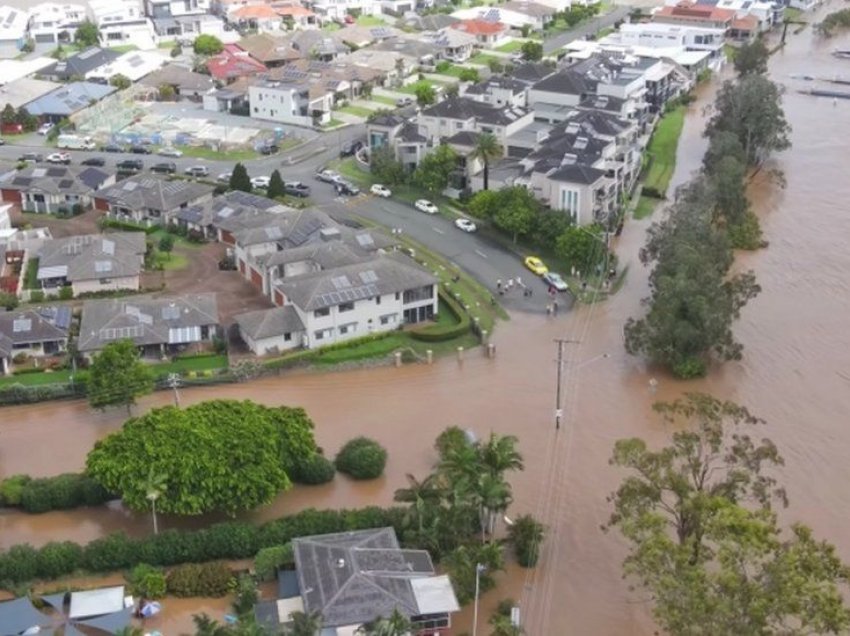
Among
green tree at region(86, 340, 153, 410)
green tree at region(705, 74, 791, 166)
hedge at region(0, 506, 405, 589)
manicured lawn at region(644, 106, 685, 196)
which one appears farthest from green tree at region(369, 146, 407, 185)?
hedge at region(0, 506, 405, 589)

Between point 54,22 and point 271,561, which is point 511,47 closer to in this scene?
point 54,22

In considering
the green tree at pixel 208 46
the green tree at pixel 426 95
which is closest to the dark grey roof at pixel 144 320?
the green tree at pixel 426 95

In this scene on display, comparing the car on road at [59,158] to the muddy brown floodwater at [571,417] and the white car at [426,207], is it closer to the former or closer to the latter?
the white car at [426,207]

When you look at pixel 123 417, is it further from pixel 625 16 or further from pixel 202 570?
pixel 625 16

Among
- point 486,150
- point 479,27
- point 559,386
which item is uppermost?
point 486,150

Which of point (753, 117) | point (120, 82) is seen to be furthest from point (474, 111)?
point (120, 82)

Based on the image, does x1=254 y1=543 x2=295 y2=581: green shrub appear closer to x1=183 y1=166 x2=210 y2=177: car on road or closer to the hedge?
the hedge
